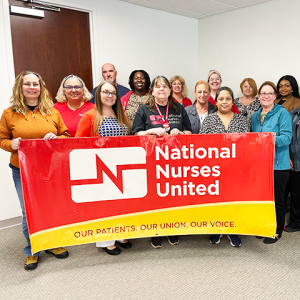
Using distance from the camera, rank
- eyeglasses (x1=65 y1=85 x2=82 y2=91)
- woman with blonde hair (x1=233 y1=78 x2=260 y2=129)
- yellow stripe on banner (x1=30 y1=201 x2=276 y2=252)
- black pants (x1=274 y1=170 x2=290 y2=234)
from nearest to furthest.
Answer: yellow stripe on banner (x1=30 y1=201 x2=276 y2=252)
black pants (x1=274 y1=170 x2=290 y2=234)
eyeglasses (x1=65 y1=85 x2=82 y2=91)
woman with blonde hair (x1=233 y1=78 x2=260 y2=129)

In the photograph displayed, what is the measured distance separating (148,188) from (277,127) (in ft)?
4.32

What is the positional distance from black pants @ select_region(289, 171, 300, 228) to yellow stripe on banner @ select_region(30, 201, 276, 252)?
944 mm

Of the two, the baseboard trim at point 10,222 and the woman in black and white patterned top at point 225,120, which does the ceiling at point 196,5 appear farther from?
the baseboard trim at point 10,222

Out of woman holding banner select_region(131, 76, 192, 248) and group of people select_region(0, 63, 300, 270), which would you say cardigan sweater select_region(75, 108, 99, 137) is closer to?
group of people select_region(0, 63, 300, 270)

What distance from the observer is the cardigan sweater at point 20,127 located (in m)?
2.26

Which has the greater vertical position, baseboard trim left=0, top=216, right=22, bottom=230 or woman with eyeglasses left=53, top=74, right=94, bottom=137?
woman with eyeglasses left=53, top=74, right=94, bottom=137

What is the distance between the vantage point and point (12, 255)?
A: 2684 mm

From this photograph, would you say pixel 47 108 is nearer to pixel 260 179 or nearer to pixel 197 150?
pixel 197 150

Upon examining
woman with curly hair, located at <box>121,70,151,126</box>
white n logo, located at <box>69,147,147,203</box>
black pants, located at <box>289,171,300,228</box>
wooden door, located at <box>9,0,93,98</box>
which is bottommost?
black pants, located at <box>289,171,300,228</box>

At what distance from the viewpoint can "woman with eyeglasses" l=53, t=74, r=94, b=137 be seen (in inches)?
113

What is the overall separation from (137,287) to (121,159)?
38.1 inches

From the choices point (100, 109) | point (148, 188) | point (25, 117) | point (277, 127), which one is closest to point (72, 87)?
point (100, 109)

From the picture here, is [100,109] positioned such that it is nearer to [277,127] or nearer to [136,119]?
[136,119]

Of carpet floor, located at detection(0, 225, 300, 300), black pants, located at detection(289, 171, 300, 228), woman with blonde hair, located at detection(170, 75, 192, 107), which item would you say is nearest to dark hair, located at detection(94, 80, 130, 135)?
carpet floor, located at detection(0, 225, 300, 300)
